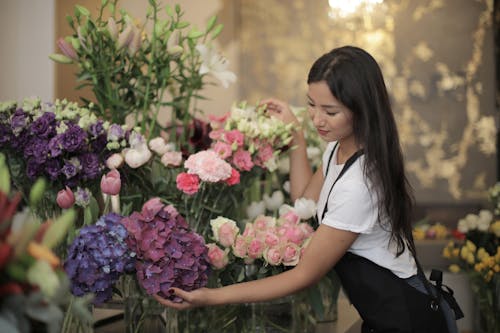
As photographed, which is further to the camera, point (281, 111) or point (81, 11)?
point (281, 111)

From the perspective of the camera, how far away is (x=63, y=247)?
1274 millimetres

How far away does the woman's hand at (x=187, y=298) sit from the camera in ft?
3.92

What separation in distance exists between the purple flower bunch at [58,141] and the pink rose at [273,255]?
1.29 ft

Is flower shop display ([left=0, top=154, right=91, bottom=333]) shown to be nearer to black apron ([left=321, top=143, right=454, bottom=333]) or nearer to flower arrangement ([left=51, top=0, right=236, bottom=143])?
black apron ([left=321, top=143, right=454, bottom=333])

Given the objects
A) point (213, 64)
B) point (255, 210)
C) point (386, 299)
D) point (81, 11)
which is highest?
point (81, 11)

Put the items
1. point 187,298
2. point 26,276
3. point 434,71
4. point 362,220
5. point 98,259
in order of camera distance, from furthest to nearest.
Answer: point 434,71, point 362,220, point 187,298, point 98,259, point 26,276

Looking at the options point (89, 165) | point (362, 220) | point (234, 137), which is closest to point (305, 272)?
point (362, 220)

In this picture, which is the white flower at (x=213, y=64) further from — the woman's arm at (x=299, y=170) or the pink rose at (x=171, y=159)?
the pink rose at (x=171, y=159)

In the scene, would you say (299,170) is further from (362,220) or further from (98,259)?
(98,259)

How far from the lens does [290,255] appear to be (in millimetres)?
1367

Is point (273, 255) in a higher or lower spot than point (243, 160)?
lower

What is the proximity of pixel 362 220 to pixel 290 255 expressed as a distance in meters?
0.17

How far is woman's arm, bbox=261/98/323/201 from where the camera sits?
1679 mm

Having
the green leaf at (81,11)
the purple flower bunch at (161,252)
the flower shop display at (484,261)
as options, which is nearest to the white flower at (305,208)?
the purple flower bunch at (161,252)
